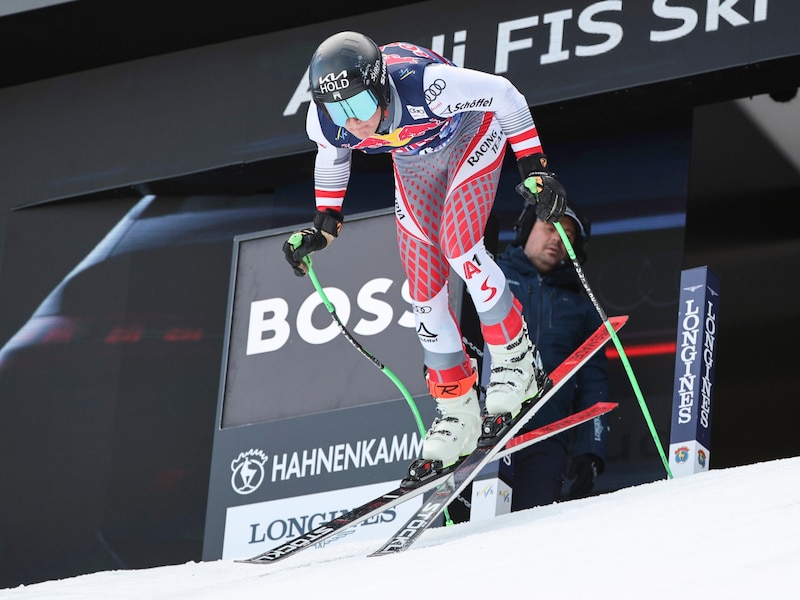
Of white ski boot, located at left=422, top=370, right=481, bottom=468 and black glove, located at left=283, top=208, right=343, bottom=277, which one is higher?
black glove, located at left=283, top=208, right=343, bottom=277

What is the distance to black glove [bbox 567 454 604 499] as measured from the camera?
661 centimetres

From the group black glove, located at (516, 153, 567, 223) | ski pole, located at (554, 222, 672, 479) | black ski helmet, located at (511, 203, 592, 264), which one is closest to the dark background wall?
black ski helmet, located at (511, 203, 592, 264)

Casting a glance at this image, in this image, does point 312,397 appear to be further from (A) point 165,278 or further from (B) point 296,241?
(A) point 165,278

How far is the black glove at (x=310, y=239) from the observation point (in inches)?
209

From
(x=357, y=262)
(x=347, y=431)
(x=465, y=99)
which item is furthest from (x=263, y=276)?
(x=465, y=99)

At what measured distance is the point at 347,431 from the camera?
6602 mm

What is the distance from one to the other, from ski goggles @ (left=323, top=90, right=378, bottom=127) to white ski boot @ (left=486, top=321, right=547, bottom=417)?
108 cm

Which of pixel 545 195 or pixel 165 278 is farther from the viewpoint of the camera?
pixel 165 278

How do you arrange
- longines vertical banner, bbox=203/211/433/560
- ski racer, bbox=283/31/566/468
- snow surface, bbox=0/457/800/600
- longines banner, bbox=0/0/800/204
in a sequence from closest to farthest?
snow surface, bbox=0/457/800/600, ski racer, bbox=283/31/566/468, longines vertical banner, bbox=203/211/433/560, longines banner, bbox=0/0/800/204

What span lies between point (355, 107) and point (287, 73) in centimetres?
391

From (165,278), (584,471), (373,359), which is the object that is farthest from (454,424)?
(165,278)

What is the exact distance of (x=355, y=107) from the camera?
183 inches

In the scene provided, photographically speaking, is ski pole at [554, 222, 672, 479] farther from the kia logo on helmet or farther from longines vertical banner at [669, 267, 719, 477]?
the kia logo on helmet

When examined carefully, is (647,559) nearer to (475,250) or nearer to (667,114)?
(475,250)
